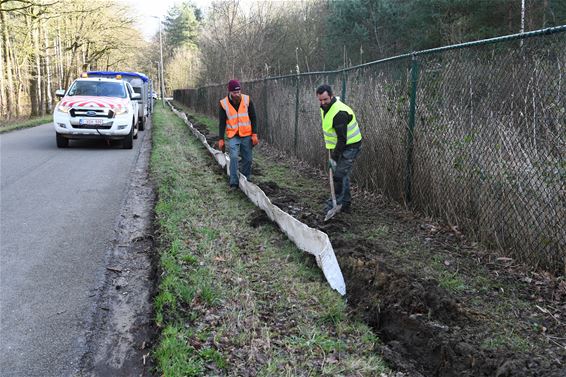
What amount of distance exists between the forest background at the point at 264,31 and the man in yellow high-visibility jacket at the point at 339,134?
1000cm

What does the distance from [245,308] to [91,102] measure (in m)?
10.5

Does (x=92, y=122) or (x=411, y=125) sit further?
(x=92, y=122)

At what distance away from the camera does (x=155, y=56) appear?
82.8 meters

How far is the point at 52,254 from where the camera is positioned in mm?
5160

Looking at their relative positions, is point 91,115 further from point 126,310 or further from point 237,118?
point 126,310

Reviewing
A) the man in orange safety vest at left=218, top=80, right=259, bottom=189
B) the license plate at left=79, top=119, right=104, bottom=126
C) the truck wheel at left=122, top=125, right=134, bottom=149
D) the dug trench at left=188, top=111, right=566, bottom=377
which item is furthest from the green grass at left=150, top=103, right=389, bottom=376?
the truck wheel at left=122, top=125, right=134, bottom=149

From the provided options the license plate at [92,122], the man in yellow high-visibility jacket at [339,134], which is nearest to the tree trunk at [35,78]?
the license plate at [92,122]

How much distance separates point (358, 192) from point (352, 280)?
388 centimetres

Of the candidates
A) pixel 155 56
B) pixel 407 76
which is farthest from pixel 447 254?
pixel 155 56

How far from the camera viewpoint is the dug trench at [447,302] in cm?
317

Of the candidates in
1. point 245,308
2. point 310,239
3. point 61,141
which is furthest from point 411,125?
point 61,141

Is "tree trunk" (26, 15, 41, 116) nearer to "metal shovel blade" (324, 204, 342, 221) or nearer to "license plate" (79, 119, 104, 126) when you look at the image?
"license plate" (79, 119, 104, 126)

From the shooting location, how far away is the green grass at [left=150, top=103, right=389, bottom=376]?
125 inches

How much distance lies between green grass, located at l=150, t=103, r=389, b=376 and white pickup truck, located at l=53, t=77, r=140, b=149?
744 centimetres
